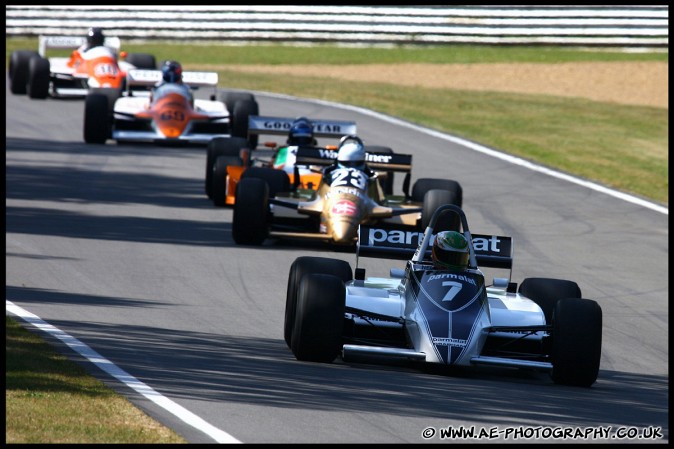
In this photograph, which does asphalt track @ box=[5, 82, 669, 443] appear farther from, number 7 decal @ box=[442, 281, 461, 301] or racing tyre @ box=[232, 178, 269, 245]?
number 7 decal @ box=[442, 281, 461, 301]

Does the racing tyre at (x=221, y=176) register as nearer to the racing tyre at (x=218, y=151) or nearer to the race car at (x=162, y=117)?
the racing tyre at (x=218, y=151)

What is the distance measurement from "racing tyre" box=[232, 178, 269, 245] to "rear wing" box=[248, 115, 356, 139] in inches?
143

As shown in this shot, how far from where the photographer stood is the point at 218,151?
21.0 m

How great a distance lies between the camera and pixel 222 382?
1004 cm

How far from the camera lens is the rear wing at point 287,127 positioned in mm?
20672

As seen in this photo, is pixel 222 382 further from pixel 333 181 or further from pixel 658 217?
pixel 658 217

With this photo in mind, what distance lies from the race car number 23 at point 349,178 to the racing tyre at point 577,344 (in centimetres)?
660

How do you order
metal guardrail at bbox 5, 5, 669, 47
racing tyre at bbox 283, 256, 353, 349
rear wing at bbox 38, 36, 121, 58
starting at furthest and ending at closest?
metal guardrail at bbox 5, 5, 669, 47, rear wing at bbox 38, 36, 121, 58, racing tyre at bbox 283, 256, 353, 349

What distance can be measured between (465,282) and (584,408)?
1.79 metres

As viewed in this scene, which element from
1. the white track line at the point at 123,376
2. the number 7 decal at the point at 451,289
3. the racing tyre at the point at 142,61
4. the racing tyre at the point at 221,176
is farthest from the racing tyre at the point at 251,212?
the racing tyre at the point at 142,61

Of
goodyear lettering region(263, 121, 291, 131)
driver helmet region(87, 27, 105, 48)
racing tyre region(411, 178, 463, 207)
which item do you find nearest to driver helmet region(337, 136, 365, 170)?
racing tyre region(411, 178, 463, 207)

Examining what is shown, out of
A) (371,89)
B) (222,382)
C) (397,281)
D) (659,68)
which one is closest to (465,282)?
(397,281)

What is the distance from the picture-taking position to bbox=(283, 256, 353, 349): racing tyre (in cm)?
1155

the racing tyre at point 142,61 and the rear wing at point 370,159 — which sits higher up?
the racing tyre at point 142,61
